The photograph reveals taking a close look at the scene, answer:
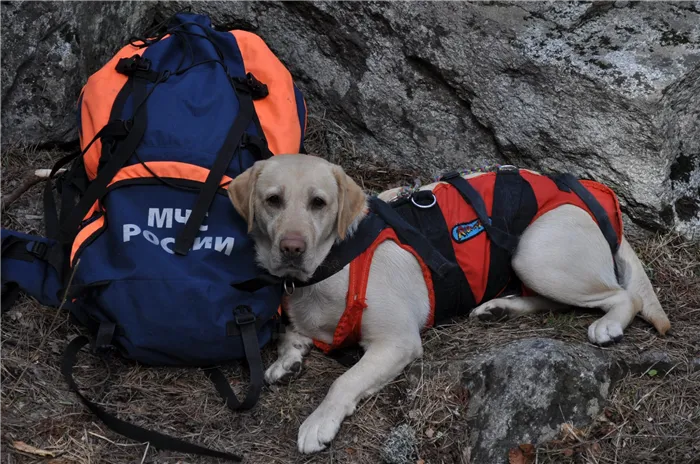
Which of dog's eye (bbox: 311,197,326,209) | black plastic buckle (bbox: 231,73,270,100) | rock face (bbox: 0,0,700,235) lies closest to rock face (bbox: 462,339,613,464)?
dog's eye (bbox: 311,197,326,209)

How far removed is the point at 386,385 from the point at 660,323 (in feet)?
5.08

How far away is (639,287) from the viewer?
4559 mm

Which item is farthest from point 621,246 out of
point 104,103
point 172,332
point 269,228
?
point 104,103

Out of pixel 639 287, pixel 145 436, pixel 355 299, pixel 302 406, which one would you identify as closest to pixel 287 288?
pixel 355 299

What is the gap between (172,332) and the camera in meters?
3.73

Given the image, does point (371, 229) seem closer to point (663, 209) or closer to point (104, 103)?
point (104, 103)

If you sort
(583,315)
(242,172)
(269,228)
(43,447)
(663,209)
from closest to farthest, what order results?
(43,447), (269,228), (242,172), (583,315), (663,209)

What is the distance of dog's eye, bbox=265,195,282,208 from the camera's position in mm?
3893

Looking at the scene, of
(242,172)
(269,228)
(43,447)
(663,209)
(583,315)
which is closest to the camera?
(43,447)

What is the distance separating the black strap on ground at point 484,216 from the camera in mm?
4441

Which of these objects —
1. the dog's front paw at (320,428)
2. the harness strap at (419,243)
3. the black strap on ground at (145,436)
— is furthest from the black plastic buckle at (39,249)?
the harness strap at (419,243)

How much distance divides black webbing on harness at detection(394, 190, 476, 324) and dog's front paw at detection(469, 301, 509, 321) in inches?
4.7

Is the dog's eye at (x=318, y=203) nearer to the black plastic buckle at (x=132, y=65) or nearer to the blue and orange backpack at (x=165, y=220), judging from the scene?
the blue and orange backpack at (x=165, y=220)

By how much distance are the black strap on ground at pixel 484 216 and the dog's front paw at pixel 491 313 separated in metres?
0.34
